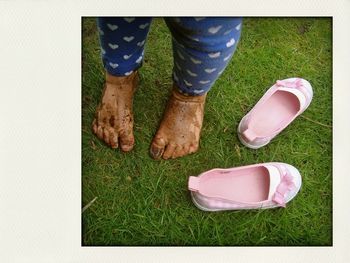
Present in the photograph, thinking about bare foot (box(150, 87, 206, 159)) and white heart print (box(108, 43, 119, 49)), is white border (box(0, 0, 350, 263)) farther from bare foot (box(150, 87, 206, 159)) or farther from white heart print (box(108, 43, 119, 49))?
bare foot (box(150, 87, 206, 159))

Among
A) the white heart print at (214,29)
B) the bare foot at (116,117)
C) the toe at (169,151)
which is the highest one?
the white heart print at (214,29)

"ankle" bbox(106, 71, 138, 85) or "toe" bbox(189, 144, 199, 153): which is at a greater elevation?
"ankle" bbox(106, 71, 138, 85)

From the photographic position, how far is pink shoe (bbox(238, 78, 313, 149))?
0.74 m

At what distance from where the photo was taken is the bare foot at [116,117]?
2.33 ft

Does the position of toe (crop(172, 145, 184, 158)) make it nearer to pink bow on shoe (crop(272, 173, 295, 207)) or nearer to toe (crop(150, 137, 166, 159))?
toe (crop(150, 137, 166, 159))

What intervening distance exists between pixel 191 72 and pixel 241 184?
232mm

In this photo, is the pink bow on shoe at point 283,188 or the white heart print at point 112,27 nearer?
the white heart print at point 112,27

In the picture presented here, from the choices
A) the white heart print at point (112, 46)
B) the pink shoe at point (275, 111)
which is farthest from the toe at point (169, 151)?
the white heart print at point (112, 46)

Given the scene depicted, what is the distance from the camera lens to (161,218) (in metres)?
0.72

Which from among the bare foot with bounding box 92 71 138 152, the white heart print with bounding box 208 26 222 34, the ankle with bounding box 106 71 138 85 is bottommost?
the bare foot with bounding box 92 71 138 152

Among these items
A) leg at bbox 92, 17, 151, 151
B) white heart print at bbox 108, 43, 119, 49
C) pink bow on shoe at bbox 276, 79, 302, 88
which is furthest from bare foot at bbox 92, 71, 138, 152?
pink bow on shoe at bbox 276, 79, 302, 88

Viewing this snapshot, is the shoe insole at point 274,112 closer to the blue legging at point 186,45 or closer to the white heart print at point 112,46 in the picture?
the blue legging at point 186,45

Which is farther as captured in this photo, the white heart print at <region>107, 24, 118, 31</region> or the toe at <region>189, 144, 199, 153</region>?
the toe at <region>189, 144, 199, 153</region>
